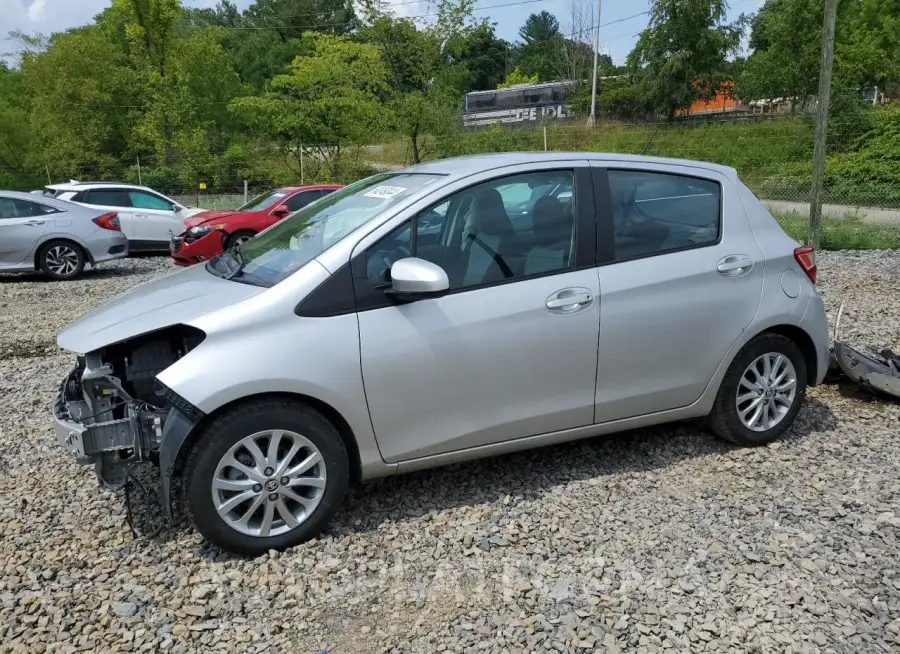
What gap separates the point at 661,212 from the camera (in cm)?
429

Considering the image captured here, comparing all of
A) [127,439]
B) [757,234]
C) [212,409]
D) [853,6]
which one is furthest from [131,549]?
[853,6]

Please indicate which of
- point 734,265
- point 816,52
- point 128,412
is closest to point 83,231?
point 128,412

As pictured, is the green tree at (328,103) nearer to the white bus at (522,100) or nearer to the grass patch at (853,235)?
the grass patch at (853,235)

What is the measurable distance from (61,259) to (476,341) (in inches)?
427

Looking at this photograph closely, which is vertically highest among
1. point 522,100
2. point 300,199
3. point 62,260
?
point 522,100

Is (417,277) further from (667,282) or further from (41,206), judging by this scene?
(41,206)

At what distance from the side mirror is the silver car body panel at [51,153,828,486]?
153 millimetres

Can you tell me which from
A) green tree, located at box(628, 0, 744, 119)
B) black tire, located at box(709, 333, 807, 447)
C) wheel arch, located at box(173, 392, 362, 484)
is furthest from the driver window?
green tree, located at box(628, 0, 744, 119)

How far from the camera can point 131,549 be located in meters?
3.62

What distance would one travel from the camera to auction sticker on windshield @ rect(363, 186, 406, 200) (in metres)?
4.03

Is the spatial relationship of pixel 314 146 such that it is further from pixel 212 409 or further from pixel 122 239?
pixel 212 409

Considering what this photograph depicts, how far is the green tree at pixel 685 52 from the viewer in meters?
40.8

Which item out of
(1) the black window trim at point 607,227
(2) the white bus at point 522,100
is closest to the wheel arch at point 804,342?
(1) the black window trim at point 607,227

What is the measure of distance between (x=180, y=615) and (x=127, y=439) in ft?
2.74
